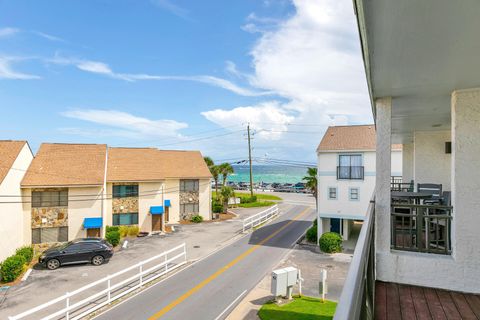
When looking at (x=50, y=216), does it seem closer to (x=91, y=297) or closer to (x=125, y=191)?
(x=125, y=191)

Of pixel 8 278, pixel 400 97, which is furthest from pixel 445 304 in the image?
pixel 8 278

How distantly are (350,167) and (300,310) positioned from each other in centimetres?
1223

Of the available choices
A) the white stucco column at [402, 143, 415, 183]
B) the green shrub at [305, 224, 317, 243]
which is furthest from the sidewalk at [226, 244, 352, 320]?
the white stucco column at [402, 143, 415, 183]

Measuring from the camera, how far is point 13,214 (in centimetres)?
1752

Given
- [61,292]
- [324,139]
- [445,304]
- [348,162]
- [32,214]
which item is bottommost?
[61,292]

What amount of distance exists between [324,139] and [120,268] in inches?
606

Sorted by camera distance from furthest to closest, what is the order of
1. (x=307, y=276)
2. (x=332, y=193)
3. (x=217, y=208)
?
(x=217, y=208)
(x=332, y=193)
(x=307, y=276)

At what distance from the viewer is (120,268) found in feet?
51.4

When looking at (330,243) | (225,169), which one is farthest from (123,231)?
(225,169)

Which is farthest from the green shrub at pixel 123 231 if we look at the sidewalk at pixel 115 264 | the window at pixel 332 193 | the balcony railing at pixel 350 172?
the balcony railing at pixel 350 172

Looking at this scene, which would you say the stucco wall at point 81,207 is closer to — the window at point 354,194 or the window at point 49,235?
the window at point 49,235

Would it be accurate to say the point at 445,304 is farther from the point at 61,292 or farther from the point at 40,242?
the point at 40,242

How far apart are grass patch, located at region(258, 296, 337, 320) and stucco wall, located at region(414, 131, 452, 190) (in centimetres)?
514

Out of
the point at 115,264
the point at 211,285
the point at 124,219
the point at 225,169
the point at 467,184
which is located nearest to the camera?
the point at 467,184
